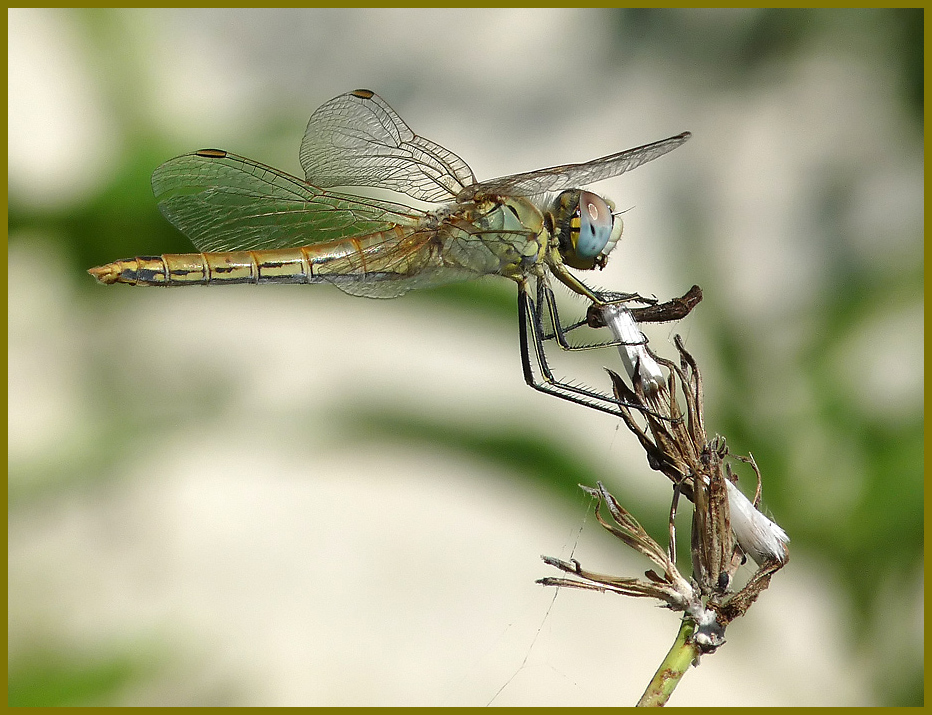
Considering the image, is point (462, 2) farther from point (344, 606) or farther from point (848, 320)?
point (344, 606)

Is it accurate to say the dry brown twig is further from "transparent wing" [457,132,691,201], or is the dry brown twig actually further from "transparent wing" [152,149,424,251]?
"transparent wing" [152,149,424,251]

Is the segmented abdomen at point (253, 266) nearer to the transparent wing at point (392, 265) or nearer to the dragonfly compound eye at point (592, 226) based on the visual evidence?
the transparent wing at point (392, 265)

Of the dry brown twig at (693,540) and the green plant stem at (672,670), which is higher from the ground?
the dry brown twig at (693,540)

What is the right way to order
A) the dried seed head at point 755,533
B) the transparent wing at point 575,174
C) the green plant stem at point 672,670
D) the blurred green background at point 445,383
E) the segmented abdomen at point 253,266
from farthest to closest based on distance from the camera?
the blurred green background at point 445,383 → the segmented abdomen at point 253,266 → the transparent wing at point 575,174 → the dried seed head at point 755,533 → the green plant stem at point 672,670

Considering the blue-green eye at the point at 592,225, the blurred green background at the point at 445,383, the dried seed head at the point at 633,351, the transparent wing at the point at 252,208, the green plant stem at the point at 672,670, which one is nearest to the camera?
the green plant stem at the point at 672,670

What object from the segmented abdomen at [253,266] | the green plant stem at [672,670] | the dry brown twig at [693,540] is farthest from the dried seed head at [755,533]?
the segmented abdomen at [253,266]

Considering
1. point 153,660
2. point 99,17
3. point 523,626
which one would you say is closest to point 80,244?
point 99,17

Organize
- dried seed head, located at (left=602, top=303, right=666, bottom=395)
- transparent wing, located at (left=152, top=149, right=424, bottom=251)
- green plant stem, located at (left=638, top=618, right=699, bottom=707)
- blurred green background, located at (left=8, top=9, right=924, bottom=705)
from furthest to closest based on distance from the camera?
blurred green background, located at (left=8, top=9, right=924, bottom=705) → transparent wing, located at (left=152, top=149, right=424, bottom=251) → dried seed head, located at (left=602, top=303, right=666, bottom=395) → green plant stem, located at (left=638, top=618, right=699, bottom=707)

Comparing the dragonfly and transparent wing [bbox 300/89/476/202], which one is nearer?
the dragonfly

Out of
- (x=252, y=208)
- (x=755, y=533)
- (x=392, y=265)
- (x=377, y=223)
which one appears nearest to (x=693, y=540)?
(x=755, y=533)

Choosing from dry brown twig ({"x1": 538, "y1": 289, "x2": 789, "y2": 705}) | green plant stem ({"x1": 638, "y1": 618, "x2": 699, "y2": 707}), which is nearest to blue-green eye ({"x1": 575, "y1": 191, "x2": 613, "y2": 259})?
dry brown twig ({"x1": 538, "y1": 289, "x2": 789, "y2": 705})
